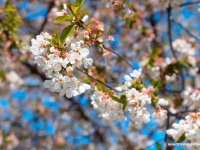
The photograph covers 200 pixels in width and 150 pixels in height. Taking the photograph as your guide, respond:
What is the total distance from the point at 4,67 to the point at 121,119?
353cm

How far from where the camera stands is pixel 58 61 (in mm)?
1587

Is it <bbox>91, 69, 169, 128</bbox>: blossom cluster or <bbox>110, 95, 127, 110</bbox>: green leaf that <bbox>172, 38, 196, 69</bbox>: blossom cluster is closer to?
<bbox>91, 69, 169, 128</bbox>: blossom cluster

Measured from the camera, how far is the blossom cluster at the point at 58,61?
5.24ft

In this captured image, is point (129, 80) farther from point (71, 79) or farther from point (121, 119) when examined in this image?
point (71, 79)

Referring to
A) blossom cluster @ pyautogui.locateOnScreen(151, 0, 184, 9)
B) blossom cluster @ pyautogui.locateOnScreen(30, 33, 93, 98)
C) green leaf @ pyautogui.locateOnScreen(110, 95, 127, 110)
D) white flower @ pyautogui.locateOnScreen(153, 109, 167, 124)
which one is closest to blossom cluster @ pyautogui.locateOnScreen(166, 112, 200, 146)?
white flower @ pyautogui.locateOnScreen(153, 109, 167, 124)

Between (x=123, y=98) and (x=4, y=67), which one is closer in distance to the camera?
(x=123, y=98)

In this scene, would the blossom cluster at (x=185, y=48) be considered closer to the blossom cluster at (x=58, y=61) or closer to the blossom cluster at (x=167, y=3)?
the blossom cluster at (x=167, y=3)

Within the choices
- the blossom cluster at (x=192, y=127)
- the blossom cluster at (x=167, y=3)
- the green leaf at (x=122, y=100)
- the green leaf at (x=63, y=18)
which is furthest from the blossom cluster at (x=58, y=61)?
the blossom cluster at (x=167, y=3)

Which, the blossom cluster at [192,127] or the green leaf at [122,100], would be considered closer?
the blossom cluster at [192,127]

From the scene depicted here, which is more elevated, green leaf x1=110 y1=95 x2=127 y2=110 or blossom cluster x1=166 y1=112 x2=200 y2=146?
green leaf x1=110 y1=95 x2=127 y2=110

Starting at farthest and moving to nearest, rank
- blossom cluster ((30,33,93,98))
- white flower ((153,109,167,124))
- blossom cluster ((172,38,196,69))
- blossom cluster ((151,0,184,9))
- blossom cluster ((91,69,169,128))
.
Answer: blossom cluster ((172,38,196,69))
blossom cluster ((151,0,184,9))
white flower ((153,109,167,124))
blossom cluster ((91,69,169,128))
blossom cluster ((30,33,93,98))

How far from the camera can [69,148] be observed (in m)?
5.55

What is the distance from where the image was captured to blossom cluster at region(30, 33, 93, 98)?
1599 millimetres

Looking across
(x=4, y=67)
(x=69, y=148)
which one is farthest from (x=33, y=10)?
(x=69, y=148)
